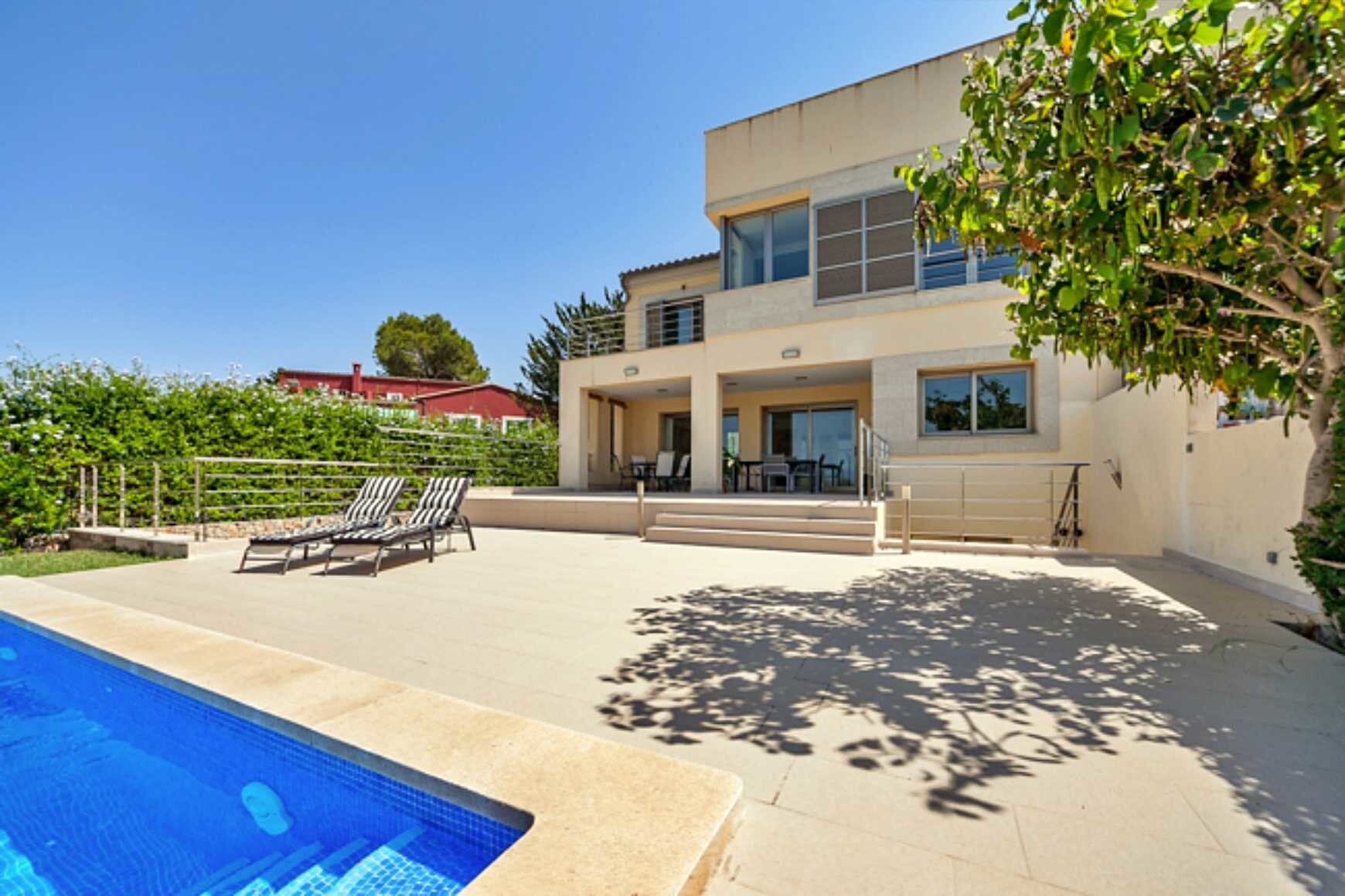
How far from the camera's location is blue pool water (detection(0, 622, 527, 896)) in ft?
6.72

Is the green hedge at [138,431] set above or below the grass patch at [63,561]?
above

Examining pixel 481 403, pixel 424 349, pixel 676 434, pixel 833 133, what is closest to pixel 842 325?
pixel 833 133

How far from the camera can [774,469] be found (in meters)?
12.0

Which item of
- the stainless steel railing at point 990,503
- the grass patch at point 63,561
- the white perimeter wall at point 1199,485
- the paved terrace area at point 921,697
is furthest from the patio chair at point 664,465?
the grass patch at point 63,561

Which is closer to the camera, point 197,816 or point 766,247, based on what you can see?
point 197,816

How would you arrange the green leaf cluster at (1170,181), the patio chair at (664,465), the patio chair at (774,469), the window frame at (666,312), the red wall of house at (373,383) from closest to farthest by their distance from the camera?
1. the green leaf cluster at (1170,181)
2. the patio chair at (774,469)
3. the patio chair at (664,465)
4. the window frame at (666,312)
5. the red wall of house at (373,383)

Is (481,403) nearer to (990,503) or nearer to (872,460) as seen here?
(872,460)

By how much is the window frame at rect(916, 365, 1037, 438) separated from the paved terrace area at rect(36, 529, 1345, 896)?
4627 millimetres

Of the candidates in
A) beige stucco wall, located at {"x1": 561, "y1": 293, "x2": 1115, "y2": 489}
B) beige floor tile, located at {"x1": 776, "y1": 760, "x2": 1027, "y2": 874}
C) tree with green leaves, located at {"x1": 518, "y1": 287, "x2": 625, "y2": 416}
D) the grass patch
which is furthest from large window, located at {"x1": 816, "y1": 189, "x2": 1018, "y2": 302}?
tree with green leaves, located at {"x1": 518, "y1": 287, "x2": 625, "y2": 416}

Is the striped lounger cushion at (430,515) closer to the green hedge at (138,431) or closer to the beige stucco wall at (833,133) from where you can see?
the green hedge at (138,431)

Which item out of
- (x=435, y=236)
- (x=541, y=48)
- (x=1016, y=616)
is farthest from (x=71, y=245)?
(x=1016, y=616)

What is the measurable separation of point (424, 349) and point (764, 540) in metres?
38.1

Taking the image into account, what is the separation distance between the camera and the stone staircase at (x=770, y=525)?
805 centimetres

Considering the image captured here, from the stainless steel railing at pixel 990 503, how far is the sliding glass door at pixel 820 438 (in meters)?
3.39
